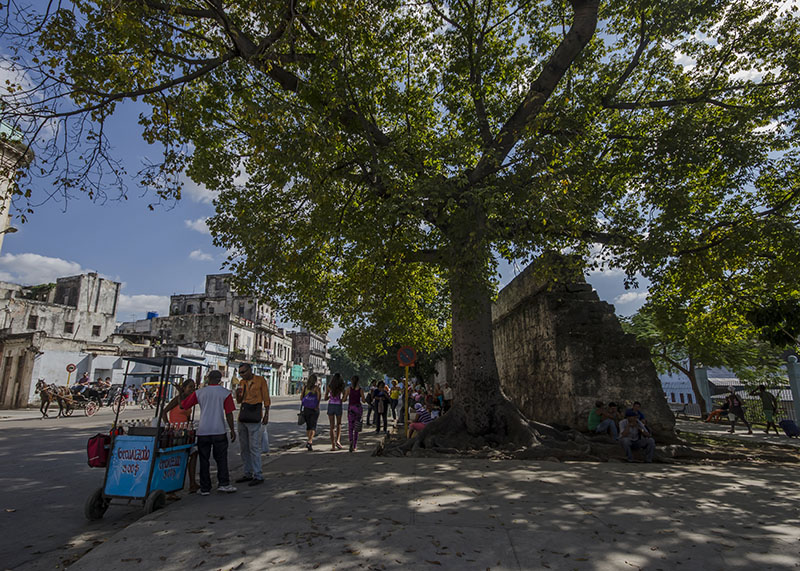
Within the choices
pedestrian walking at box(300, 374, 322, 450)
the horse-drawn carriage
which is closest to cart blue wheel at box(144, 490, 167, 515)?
pedestrian walking at box(300, 374, 322, 450)

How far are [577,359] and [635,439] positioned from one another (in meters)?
2.81

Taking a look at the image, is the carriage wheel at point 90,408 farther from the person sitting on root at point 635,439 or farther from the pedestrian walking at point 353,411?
the person sitting on root at point 635,439

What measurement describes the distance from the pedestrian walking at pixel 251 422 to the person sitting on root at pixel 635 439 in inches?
272

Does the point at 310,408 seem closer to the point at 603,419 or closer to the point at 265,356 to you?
the point at 603,419

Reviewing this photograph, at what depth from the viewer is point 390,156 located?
352 inches

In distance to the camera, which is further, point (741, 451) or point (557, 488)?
point (741, 451)

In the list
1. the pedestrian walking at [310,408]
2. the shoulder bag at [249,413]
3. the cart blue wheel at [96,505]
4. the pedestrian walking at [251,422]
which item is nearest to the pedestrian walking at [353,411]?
the pedestrian walking at [310,408]

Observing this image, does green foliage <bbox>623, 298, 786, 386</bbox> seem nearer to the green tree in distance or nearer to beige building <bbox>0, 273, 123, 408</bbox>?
the green tree in distance

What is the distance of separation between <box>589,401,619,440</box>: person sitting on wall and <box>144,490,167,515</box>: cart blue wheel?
8.97 meters

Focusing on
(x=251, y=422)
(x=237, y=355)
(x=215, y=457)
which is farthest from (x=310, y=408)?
(x=237, y=355)

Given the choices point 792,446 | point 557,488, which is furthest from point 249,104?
point 792,446

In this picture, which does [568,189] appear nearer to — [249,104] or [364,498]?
[249,104]

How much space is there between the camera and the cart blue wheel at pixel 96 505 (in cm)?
516

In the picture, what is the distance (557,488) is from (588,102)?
347 inches
